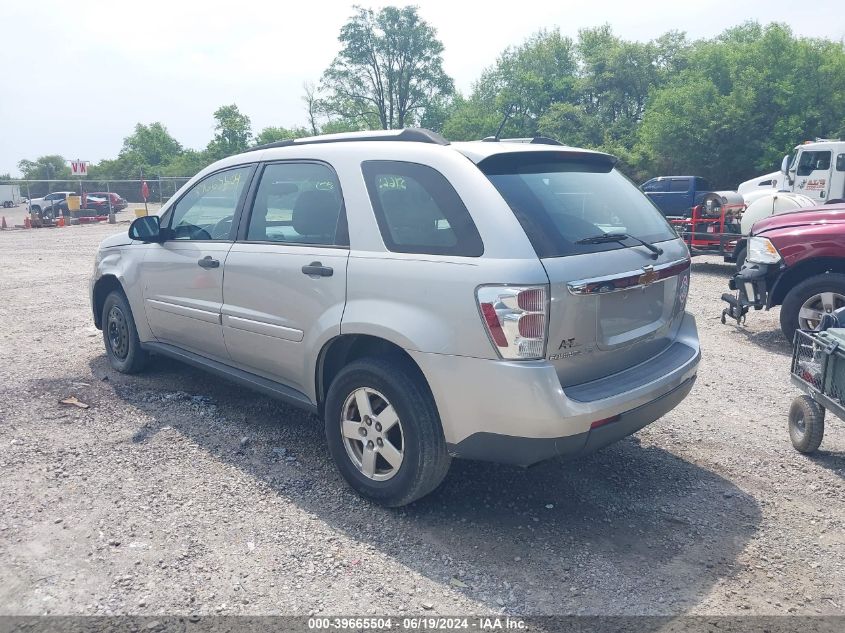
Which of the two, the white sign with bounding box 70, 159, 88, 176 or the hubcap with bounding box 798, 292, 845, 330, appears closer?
the hubcap with bounding box 798, 292, 845, 330

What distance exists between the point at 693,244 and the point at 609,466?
10.1 meters

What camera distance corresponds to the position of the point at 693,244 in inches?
513

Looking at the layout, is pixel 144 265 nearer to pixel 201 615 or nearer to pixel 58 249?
pixel 201 615

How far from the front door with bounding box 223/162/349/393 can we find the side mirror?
1015mm

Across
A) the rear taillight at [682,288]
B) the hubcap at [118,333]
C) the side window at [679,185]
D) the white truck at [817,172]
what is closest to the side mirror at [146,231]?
the hubcap at [118,333]

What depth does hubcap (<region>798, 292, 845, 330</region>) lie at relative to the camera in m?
6.32

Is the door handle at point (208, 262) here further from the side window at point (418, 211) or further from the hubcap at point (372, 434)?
the hubcap at point (372, 434)

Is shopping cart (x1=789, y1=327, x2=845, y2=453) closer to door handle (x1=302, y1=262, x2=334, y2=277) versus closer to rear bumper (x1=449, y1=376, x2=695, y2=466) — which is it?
rear bumper (x1=449, y1=376, x2=695, y2=466)

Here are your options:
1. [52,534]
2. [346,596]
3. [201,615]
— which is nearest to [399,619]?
[346,596]

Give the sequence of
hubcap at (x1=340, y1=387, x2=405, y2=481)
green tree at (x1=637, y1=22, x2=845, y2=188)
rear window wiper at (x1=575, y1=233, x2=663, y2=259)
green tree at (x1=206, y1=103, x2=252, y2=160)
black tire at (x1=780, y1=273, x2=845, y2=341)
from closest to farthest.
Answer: rear window wiper at (x1=575, y1=233, x2=663, y2=259)
hubcap at (x1=340, y1=387, x2=405, y2=481)
black tire at (x1=780, y1=273, x2=845, y2=341)
green tree at (x1=637, y1=22, x2=845, y2=188)
green tree at (x1=206, y1=103, x2=252, y2=160)

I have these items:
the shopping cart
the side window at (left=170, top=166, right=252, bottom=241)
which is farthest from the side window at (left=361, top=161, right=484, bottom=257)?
the shopping cart

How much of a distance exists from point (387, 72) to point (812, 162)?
5577 centimetres

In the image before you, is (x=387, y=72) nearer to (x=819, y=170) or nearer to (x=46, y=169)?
(x=46, y=169)

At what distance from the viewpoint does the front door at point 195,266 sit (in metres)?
4.45
